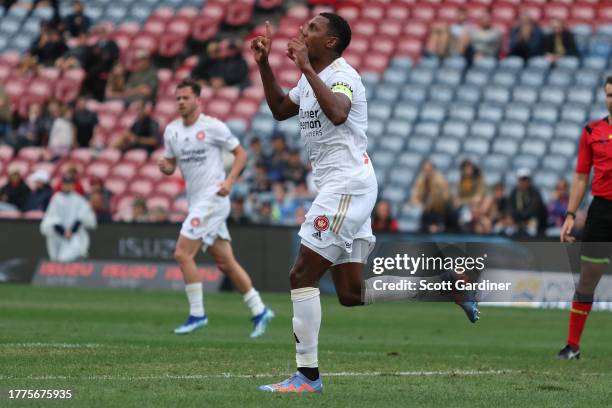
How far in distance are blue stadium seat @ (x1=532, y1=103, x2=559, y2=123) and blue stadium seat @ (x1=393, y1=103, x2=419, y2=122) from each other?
2.41 meters

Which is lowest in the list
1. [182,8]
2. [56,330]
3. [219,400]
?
[56,330]

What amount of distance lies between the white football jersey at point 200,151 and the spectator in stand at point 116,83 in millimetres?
15113

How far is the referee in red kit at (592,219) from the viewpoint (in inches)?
438

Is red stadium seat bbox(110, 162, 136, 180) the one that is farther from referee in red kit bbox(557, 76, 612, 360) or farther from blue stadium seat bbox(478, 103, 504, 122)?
referee in red kit bbox(557, 76, 612, 360)

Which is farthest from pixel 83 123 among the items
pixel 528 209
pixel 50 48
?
pixel 528 209

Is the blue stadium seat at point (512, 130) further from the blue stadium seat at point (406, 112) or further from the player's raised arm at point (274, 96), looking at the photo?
the player's raised arm at point (274, 96)

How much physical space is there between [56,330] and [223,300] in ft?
21.3

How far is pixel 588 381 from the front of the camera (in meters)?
9.27

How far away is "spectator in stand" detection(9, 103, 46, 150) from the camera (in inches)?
1097

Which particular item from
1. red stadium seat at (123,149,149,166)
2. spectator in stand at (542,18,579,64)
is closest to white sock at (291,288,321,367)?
red stadium seat at (123,149,149,166)

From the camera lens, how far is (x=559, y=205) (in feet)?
71.2

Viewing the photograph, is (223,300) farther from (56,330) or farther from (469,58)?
(469,58)

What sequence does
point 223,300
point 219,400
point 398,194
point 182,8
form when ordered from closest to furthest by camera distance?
point 219,400, point 223,300, point 398,194, point 182,8

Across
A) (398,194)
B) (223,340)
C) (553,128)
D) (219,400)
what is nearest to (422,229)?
(398,194)
